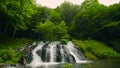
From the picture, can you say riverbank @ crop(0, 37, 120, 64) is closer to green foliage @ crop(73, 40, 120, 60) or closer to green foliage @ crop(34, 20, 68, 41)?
green foliage @ crop(73, 40, 120, 60)

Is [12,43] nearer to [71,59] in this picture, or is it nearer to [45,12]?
[71,59]

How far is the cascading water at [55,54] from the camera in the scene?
130 ft

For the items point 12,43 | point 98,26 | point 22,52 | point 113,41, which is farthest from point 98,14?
point 22,52

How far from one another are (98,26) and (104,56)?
13109 mm

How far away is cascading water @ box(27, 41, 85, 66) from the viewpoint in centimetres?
3957

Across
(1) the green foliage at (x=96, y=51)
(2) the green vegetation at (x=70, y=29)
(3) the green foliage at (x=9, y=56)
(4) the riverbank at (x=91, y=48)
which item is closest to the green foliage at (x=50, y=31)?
(2) the green vegetation at (x=70, y=29)

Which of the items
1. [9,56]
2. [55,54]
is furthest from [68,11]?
[9,56]

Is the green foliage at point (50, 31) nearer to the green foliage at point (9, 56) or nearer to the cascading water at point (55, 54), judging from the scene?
the cascading water at point (55, 54)

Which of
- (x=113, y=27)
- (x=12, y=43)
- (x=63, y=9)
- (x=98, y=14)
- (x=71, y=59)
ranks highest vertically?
(x=63, y=9)

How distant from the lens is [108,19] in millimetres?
57500

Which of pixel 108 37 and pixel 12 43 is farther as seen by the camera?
pixel 108 37

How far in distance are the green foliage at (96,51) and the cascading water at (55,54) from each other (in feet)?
5.88

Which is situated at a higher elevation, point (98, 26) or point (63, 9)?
point (63, 9)

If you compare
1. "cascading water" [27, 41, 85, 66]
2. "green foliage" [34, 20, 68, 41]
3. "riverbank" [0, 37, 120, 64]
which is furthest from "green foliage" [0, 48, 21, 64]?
"green foliage" [34, 20, 68, 41]
